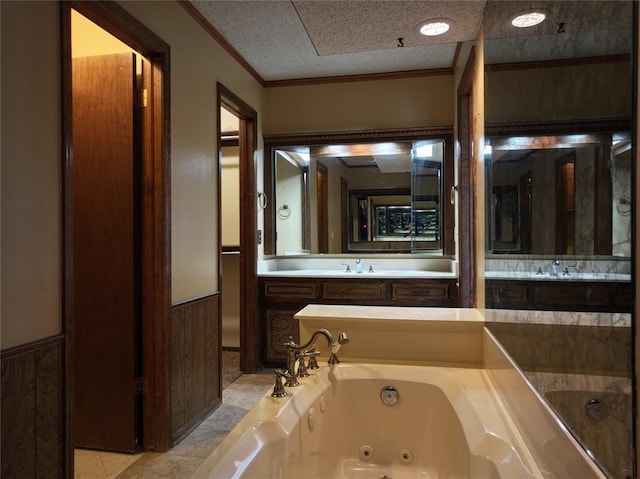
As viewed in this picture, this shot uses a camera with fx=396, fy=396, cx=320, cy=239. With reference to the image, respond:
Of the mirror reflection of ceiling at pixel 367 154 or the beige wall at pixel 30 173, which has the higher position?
the mirror reflection of ceiling at pixel 367 154

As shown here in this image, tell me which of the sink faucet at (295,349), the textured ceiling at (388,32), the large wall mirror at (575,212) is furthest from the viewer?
the sink faucet at (295,349)

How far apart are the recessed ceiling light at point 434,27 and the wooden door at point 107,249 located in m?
1.48

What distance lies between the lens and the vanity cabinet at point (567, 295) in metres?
0.64

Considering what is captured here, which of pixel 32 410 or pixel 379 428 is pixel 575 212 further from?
pixel 32 410

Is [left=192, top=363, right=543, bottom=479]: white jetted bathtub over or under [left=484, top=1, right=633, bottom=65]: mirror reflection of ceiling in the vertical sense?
under

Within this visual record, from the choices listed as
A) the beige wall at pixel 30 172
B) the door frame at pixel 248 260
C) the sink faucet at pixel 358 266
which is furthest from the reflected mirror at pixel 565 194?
the door frame at pixel 248 260

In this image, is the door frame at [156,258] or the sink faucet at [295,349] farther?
the door frame at [156,258]

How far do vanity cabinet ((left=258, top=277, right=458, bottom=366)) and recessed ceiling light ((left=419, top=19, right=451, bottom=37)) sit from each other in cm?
167

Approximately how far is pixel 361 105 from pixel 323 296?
1667 millimetres

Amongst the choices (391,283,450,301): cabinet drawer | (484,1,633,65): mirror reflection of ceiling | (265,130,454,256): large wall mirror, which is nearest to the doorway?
(265,130,454,256): large wall mirror

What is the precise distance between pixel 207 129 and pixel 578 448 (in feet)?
7.71

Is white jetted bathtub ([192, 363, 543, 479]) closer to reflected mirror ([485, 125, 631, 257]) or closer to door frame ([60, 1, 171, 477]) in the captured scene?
reflected mirror ([485, 125, 631, 257])

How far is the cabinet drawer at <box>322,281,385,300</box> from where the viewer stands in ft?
9.95

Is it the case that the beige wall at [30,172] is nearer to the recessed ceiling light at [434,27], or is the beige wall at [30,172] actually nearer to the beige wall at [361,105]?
the recessed ceiling light at [434,27]
